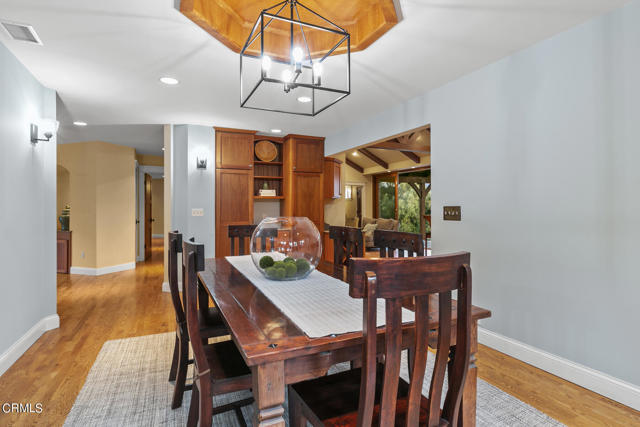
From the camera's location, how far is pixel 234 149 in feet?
16.2

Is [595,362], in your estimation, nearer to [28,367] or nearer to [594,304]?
[594,304]

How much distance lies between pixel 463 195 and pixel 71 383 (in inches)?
130

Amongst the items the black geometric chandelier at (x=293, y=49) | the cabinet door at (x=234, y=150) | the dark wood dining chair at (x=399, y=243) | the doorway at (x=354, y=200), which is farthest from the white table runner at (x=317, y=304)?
the doorway at (x=354, y=200)

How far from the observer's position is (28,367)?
7.92 ft

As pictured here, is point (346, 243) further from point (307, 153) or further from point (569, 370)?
point (307, 153)

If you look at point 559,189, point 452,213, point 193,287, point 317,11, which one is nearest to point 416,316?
point 193,287

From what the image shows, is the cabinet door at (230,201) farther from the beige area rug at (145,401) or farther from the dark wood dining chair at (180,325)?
the dark wood dining chair at (180,325)

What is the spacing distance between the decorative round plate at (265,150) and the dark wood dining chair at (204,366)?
4130mm

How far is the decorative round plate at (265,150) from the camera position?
213 inches

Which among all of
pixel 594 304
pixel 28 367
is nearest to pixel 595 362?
pixel 594 304

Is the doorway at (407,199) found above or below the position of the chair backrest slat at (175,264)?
above

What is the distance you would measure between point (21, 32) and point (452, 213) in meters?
3.54

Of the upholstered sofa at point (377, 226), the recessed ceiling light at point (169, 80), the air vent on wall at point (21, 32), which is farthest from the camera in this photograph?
the upholstered sofa at point (377, 226)

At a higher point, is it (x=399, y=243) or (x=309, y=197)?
(x=309, y=197)
